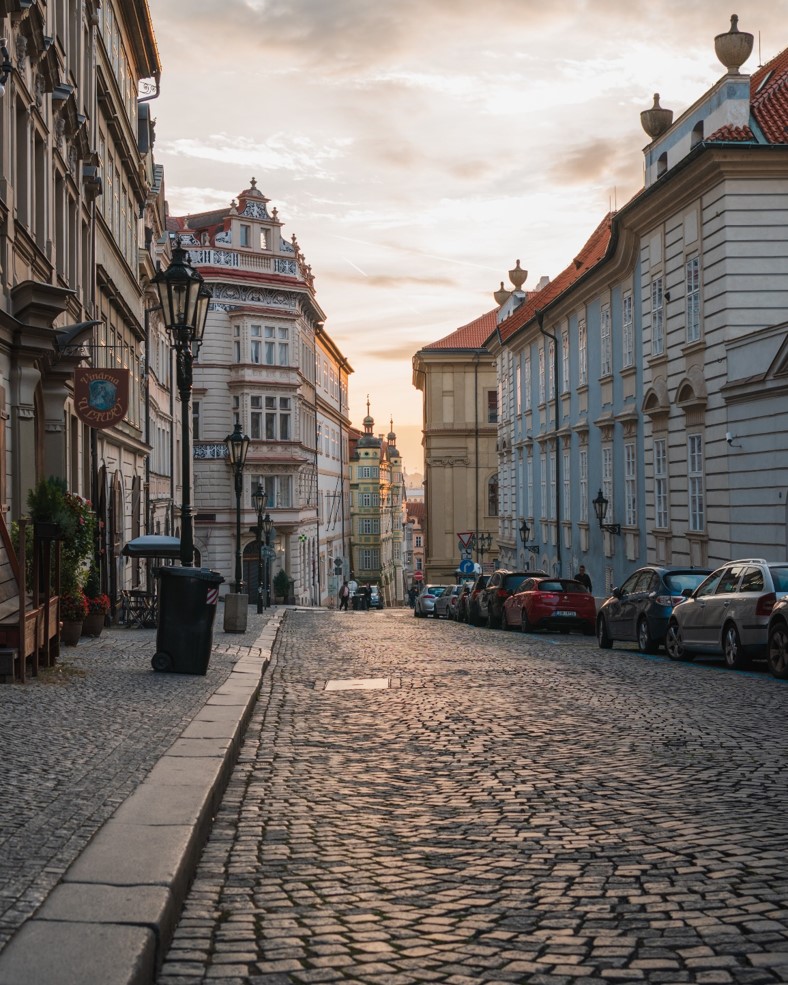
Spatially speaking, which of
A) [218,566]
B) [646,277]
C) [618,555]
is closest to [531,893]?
[646,277]

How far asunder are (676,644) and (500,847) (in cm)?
1375

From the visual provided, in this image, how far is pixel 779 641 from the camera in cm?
1592

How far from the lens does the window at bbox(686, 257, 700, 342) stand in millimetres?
30188

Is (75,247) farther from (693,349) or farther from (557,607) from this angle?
(693,349)

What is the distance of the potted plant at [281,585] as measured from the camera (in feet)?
215

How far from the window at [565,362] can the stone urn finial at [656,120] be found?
12802mm

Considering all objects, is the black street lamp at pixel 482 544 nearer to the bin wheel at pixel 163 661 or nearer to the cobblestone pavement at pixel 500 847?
the bin wheel at pixel 163 661

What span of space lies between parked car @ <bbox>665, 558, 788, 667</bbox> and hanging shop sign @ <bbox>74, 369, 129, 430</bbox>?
9583mm

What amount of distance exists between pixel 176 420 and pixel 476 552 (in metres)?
25.7

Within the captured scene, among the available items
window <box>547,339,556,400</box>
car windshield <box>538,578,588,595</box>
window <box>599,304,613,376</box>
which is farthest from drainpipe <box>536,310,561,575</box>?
car windshield <box>538,578,588,595</box>

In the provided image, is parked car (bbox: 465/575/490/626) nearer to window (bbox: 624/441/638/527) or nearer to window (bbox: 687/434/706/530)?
window (bbox: 624/441/638/527)

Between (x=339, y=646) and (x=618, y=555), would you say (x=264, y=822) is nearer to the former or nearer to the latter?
(x=339, y=646)

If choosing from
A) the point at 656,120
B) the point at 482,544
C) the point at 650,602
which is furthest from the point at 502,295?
the point at 650,602

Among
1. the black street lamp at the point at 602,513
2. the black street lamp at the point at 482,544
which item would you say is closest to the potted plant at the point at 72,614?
the black street lamp at the point at 602,513
